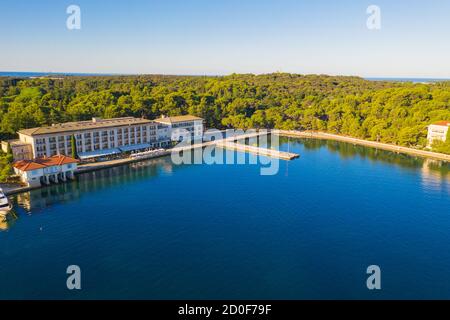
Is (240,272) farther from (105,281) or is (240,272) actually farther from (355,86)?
(355,86)

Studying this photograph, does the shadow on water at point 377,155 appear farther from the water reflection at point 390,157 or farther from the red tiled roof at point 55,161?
the red tiled roof at point 55,161

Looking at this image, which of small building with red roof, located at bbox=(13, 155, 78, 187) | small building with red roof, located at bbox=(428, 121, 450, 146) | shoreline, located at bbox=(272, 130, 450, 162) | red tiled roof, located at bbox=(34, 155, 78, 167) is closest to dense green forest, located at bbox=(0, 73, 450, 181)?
small building with red roof, located at bbox=(428, 121, 450, 146)

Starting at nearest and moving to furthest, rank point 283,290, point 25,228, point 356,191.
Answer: point 283,290, point 25,228, point 356,191

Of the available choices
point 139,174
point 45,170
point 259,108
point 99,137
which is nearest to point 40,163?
point 45,170

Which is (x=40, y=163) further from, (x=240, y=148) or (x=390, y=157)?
(x=390, y=157)

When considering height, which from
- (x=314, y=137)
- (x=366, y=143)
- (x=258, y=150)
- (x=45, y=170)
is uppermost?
(x=314, y=137)

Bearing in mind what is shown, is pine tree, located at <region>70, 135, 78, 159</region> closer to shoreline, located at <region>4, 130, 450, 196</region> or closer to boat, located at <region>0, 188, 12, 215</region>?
shoreline, located at <region>4, 130, 450, 196</region>

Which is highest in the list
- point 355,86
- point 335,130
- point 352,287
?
point 355,86
